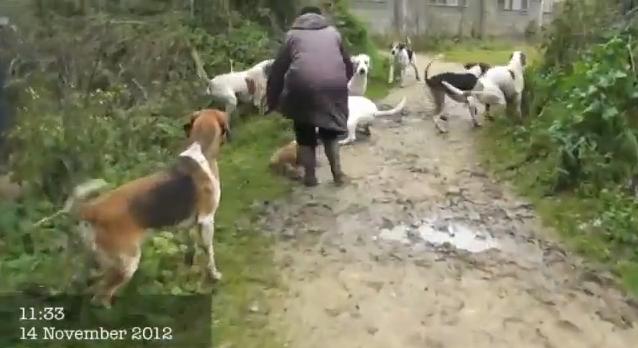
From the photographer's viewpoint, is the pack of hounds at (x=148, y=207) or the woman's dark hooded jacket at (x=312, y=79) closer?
the pack of hounds at (x=148, y=207)

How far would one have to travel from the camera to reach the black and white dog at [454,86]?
10.4 meters

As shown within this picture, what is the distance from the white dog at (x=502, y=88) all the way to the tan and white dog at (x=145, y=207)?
5.72 m

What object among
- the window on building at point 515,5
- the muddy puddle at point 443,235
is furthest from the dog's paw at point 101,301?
the window on building at point 515,5

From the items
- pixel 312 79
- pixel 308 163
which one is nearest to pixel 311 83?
pixel 312 79

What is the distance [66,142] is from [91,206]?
1444 mm

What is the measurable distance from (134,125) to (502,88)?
4.69m

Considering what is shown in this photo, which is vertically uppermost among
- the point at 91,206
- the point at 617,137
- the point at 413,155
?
the point at 91,206

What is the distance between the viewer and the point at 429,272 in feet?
18.9

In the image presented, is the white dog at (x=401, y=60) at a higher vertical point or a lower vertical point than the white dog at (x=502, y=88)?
lower

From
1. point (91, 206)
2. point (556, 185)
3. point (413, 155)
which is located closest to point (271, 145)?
point (413, 155)

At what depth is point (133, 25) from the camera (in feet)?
34.8

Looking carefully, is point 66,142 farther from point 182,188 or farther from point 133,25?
point 133,25

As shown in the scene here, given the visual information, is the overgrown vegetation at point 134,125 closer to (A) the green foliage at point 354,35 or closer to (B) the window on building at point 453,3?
(A) the green foliage at point 354,35

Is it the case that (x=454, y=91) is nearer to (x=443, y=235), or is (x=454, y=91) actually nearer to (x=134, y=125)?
(x=443, y=235)
